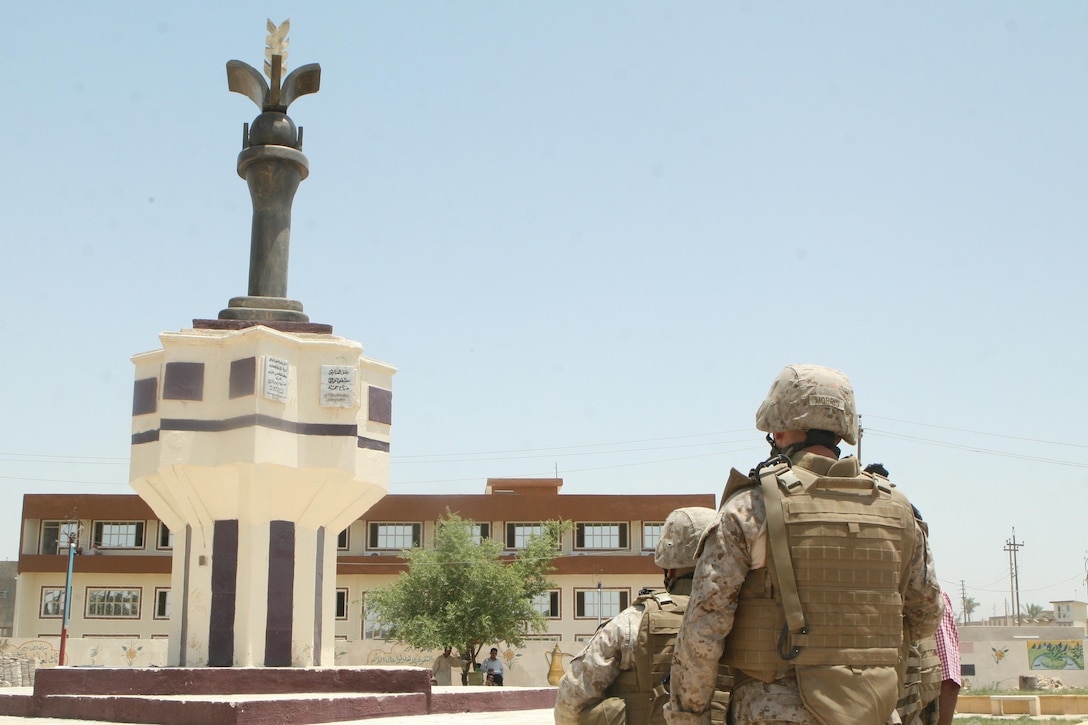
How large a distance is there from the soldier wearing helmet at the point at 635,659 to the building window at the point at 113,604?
47706 millimetres

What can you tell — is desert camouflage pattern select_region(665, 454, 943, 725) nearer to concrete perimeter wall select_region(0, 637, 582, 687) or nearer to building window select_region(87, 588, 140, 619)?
concrete perimeter wall select_region(0, 637, 582, 687)

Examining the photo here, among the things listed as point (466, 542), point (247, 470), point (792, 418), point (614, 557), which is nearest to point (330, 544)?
point (247, 470)

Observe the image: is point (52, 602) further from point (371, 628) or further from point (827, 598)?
point (827, 598)

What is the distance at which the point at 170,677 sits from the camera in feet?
35.1

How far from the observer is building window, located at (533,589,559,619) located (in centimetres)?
4850

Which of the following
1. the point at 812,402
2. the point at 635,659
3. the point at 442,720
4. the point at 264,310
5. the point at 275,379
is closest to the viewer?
the point at 812,402

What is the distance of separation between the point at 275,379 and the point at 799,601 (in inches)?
362

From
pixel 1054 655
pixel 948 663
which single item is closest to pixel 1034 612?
pixel 1054 655

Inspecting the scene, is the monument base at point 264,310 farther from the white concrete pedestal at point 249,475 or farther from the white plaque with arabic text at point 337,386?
the white plaque with arabic text at point 337,386

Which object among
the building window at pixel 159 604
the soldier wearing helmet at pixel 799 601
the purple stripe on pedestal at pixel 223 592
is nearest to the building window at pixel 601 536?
the building window at pixel 159 604

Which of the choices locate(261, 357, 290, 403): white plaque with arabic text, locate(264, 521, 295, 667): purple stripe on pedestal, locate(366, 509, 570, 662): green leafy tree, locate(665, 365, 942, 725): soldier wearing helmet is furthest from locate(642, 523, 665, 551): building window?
locate(665, 365, 942, 725): soldier wearing helmet

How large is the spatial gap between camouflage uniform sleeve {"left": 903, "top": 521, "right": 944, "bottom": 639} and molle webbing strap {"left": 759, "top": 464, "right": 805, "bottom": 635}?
65 cm

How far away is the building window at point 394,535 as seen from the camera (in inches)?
1962

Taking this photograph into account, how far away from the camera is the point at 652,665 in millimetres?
4715
